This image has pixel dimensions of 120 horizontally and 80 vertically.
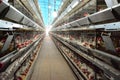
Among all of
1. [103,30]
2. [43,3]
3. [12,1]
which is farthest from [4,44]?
[43,3]

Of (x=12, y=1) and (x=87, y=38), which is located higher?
(x=12, y=1)

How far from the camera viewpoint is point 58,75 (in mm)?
4910

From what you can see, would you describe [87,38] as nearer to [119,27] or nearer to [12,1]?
[12,1]

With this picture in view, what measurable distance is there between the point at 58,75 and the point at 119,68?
3150 mm

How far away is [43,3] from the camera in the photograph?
26125 mm

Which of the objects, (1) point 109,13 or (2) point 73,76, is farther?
(2) point 73,76

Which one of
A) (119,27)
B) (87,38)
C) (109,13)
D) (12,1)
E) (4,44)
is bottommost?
(87,38)

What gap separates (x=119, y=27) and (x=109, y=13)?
27cm

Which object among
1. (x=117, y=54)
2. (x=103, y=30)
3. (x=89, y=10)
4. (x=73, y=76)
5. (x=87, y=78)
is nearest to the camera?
(x=117, y=54)

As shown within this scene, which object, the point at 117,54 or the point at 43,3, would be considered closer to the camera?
the point at 117,54

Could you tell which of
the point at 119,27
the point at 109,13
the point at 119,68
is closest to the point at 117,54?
the point at 119,68

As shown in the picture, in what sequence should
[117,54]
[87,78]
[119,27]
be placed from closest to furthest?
1. [119,27]
2. [117,54]
3. [87,78]

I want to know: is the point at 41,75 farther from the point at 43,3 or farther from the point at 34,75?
the point at 43,3

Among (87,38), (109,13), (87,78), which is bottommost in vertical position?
(87,78)
